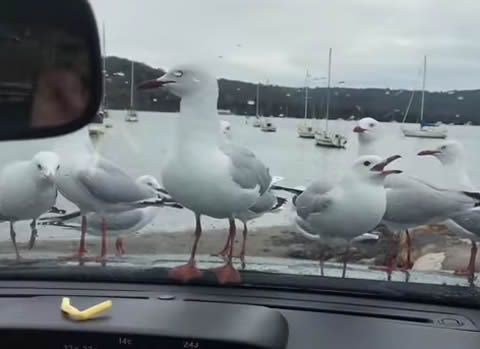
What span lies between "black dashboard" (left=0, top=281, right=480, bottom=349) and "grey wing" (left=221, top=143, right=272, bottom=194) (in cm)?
46

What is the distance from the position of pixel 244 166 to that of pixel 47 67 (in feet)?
5.81

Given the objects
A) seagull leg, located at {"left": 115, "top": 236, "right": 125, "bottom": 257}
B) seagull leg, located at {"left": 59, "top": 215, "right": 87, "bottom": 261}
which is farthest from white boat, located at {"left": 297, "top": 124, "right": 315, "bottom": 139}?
seagull leg, located at {"left": 59, "top": 215, "right": 87, "bottom": 261}

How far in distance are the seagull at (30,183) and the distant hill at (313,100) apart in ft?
1.25

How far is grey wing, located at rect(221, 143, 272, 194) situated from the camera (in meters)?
3.08

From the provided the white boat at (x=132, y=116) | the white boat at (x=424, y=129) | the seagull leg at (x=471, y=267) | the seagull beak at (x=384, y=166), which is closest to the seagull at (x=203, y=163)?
the white boat at (x=132, y=116)

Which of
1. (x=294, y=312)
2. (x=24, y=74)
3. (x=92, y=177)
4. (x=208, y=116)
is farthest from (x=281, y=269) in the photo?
(x=24, y=74)

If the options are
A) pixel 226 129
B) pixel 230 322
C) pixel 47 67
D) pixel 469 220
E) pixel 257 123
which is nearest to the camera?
pixel 47 67

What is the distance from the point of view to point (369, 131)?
314 centimetres

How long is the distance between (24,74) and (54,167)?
191 centimetres

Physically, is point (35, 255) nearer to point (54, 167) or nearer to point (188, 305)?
point (54, 167)

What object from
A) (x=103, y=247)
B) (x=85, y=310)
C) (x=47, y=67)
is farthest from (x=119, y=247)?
(x=47, y=67)

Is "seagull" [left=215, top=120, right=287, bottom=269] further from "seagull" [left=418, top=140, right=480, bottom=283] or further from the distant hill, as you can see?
"seagull" [left=418, top=140, right=480, bottom=283]

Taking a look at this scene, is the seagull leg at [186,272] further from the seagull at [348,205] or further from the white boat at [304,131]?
the white boat at [304,131]

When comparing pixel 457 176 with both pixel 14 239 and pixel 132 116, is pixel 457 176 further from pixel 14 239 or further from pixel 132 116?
pixel 14 239
